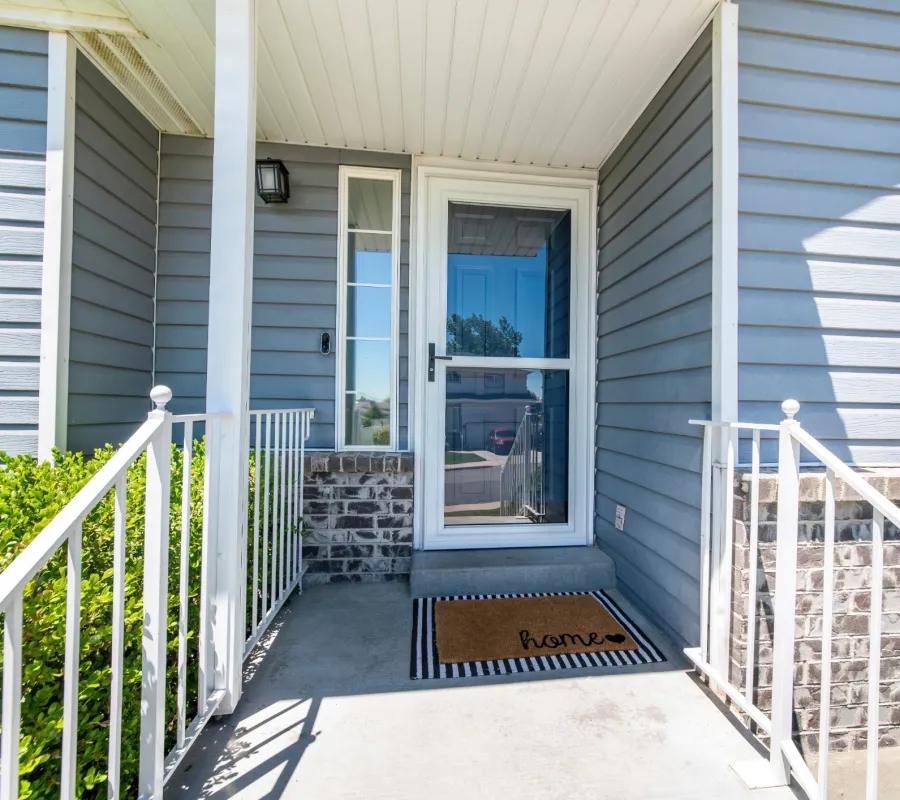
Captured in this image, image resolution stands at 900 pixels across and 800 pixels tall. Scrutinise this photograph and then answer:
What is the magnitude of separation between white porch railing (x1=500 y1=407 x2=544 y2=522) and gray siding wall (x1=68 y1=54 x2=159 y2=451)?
6.93ft

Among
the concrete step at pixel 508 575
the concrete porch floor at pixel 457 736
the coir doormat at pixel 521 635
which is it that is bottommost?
the concrete porch floor at pixel 457 736

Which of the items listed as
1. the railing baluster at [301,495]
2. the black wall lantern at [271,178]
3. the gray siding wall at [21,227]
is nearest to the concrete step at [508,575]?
the railing baluster at [301,495]

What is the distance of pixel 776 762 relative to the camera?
1.25 m

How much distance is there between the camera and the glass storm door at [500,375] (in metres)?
2.63

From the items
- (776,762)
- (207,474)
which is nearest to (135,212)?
(207,474)

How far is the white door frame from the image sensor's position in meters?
2.60

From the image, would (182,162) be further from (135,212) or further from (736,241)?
(736,241)

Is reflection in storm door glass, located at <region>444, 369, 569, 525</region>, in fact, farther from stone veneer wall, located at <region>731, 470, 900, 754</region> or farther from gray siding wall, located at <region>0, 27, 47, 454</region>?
gray siding wall, located at <region>0, 27, 47, 454</region>

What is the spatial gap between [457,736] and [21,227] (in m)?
2.67

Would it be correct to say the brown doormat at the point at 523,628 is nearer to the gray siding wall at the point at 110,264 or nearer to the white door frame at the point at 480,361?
the white door frame at the point at 480,361

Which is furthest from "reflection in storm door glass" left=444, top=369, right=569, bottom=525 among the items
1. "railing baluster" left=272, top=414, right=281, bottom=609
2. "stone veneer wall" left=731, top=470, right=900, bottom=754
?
"stone veneer wall" left=731, top=470, right=900, bottom=754

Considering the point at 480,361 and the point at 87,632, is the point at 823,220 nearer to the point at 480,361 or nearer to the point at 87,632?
the point at 480,361

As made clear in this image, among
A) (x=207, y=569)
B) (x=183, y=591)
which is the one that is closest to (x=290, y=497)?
(x=207, y=569)

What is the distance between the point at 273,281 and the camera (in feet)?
8.41
